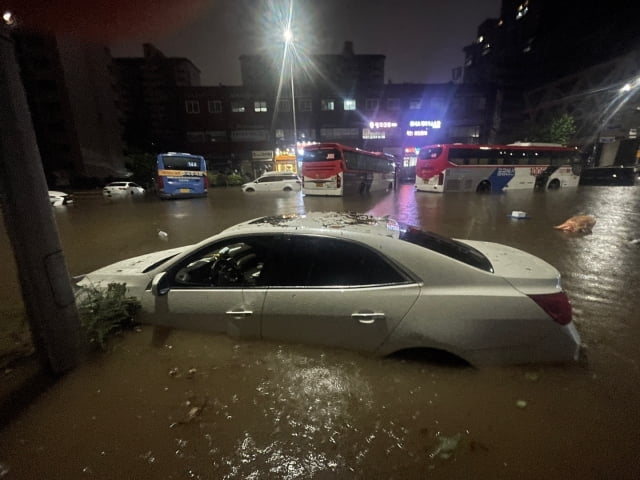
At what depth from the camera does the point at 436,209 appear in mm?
11227

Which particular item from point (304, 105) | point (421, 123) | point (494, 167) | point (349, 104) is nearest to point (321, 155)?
point (494, 167)

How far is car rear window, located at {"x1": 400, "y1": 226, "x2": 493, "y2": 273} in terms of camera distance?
2301 millimetres

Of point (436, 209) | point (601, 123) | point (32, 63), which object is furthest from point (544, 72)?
point (32, 63)

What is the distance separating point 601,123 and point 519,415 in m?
38.2

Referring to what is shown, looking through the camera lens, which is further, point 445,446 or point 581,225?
point 581,225

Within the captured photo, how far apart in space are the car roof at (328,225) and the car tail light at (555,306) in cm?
109

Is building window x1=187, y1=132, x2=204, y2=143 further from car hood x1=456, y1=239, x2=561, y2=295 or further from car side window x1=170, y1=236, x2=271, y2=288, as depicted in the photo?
car hood x1=456, y1=239, x2=561, y2=295

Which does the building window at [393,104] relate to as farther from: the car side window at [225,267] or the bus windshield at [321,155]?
the car side window at [225,267]

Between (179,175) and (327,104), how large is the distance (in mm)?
25461

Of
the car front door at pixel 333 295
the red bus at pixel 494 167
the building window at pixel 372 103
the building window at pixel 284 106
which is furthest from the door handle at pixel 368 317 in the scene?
the building window at pixel 372 103

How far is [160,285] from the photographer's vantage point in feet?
8.36

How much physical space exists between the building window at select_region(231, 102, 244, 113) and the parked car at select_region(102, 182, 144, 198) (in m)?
16.9

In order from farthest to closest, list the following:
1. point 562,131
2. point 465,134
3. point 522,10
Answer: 1. point 522,10
2. point 465,134
3. point 562,131

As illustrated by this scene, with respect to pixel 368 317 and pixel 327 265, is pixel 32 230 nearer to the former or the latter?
pixel 327 265
